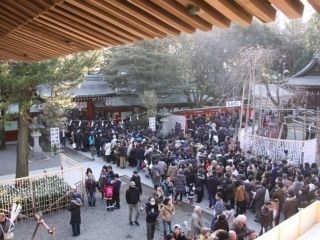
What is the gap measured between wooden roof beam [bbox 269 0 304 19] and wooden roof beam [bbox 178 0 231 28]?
0.43m

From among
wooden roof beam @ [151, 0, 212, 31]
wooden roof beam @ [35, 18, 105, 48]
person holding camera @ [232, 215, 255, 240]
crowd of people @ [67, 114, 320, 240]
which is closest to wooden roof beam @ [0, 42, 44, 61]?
wooden roof beam @ [35, 18, 105, 48]

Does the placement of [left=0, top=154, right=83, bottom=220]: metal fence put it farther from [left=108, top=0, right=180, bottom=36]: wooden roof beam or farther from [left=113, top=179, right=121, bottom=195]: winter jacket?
[left=108, top=0, right=180, bottom=36]: wooden roof beam

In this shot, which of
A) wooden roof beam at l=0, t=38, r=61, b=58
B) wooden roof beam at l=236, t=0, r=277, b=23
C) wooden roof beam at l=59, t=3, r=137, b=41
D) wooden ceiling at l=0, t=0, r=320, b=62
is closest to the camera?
wooden roof beam at l=236, t=0, r=277, b=23

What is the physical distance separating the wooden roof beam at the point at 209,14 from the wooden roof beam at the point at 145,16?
41 centimetres

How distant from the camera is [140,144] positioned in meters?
17.4

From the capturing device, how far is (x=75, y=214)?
35.0 ft

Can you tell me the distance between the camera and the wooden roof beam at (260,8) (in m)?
1.76

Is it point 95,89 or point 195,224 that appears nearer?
point 195,224

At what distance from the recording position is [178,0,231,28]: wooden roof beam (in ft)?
6.44

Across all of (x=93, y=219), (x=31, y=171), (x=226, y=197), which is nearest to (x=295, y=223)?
(x=226, y=197)

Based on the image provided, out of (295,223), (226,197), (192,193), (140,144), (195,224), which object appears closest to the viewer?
(295,223)

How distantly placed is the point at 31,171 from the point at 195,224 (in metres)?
11.1

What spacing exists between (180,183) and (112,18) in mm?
10552

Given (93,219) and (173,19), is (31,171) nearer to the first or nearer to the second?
(93,219)
